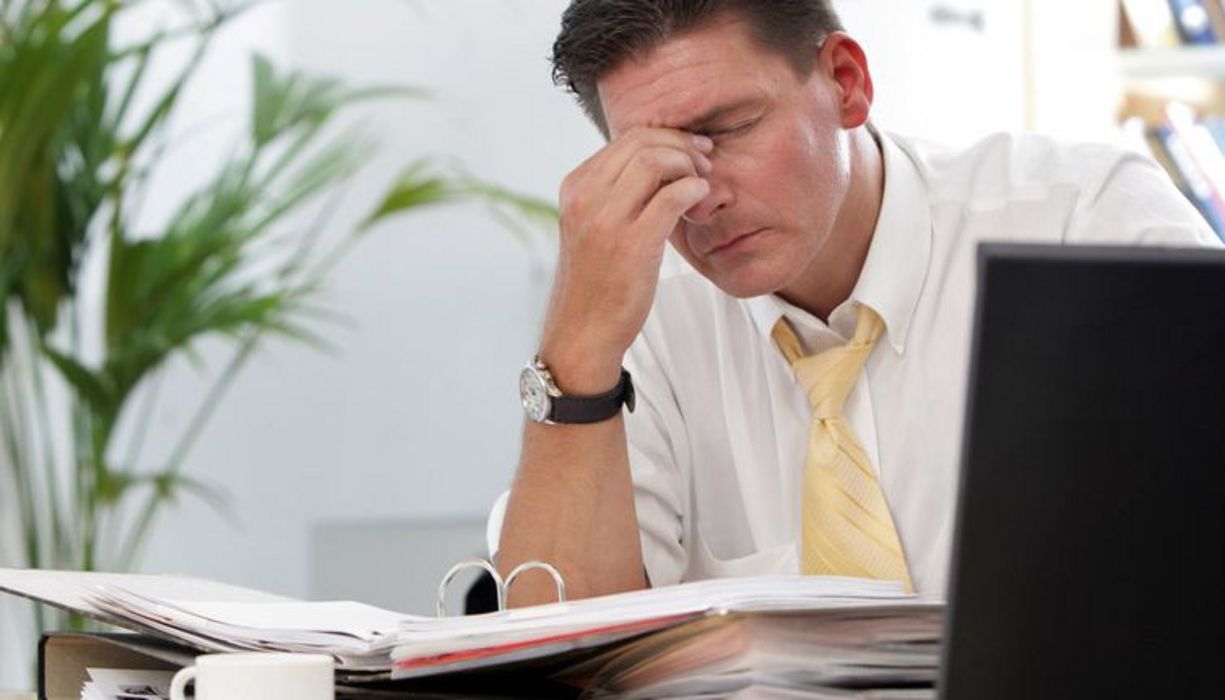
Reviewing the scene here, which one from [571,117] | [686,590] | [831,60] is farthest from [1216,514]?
[571,117]

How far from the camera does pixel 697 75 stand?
144cm

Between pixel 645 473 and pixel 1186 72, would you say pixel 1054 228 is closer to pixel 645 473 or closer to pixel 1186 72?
pixel 645 473

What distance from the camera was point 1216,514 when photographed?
2.24 ft

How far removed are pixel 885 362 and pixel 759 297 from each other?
0.13 m

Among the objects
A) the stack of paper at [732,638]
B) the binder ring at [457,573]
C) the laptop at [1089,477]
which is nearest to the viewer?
the laptop at [1089,477]

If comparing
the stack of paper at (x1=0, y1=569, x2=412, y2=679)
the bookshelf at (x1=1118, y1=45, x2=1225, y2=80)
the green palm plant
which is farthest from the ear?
the bookshelf at (x1=1118, y1=45, x2=1225, y2=80)

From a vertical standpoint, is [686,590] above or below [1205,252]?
below

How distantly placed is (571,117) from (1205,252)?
9.82ft

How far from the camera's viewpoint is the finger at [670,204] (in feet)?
Result: 4.66

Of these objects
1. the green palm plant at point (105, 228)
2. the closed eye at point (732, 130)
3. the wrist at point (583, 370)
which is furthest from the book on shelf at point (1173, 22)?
the wrist at point (583, 370)

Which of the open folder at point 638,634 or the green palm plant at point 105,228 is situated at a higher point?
the green palm plant at point 105,228

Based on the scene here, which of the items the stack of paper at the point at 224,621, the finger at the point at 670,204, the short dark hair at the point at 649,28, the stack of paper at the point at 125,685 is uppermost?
the short dark hair at the point at 649,28

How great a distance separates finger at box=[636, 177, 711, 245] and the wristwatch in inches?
5.3

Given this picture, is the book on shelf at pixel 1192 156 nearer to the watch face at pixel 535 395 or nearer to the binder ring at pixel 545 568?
the watch face at pixel 535 395
